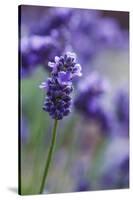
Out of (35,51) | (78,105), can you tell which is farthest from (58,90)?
(35,51)

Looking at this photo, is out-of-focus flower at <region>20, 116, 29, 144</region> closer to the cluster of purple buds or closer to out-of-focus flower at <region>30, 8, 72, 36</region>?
the cluster of purple buds

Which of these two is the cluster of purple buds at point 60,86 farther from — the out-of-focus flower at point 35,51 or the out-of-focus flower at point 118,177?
the out-of-focus flower at point 118,177

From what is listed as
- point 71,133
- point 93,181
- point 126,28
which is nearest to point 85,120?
point 71,133

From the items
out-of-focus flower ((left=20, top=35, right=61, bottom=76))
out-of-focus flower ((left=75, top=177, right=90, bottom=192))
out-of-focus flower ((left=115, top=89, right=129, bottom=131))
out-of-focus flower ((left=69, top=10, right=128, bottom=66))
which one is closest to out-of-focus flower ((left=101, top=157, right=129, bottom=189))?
out-of-focus flower ((left=75, top=177, right=90, bottom=192))

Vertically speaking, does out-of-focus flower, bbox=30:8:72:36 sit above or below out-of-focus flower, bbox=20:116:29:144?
above

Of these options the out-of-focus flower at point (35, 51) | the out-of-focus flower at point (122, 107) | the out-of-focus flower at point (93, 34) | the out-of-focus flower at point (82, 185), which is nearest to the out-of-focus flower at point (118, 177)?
the out-of-focus flower at point (82, 185)

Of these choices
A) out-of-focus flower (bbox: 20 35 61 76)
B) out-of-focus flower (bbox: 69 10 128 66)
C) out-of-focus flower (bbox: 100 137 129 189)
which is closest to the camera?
out-of-focus flower (bbox: 20 35 61 76)

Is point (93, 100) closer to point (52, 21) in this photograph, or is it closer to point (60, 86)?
point (60, 86)
